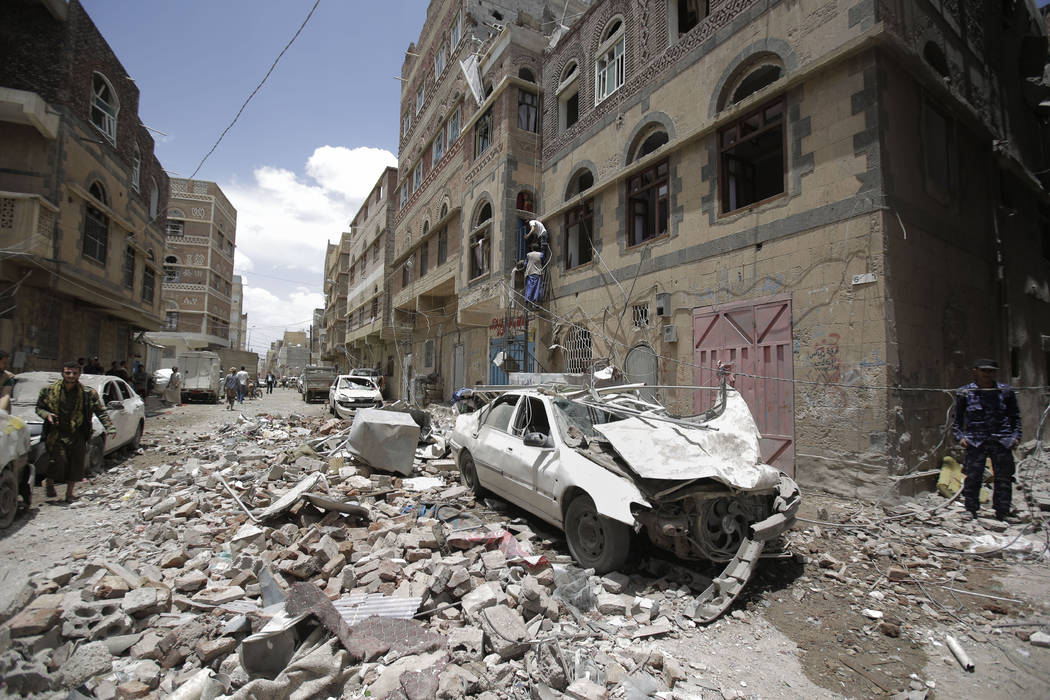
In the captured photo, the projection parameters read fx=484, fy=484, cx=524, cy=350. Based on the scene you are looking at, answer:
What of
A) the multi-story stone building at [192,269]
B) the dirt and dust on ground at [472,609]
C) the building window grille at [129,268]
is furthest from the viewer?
the multi-story stone building at [192,269]

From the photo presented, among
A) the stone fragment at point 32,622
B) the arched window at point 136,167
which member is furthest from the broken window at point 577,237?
the arched window at point 136,167

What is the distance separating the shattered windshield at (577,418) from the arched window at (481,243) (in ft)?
34.6

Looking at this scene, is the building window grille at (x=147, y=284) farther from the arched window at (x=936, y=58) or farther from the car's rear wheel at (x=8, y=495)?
the arched window at (x=936, y=58)

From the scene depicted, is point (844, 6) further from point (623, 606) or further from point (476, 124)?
point (476, 124)

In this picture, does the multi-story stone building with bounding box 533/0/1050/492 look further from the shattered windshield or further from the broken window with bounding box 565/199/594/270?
the shattered windshield

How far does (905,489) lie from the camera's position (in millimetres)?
6645

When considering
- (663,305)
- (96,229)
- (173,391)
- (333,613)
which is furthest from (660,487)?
(173,391)

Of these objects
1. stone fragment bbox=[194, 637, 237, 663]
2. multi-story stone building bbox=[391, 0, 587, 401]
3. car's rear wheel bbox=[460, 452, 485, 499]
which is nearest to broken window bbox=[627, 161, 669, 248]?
multi-story stone building bbox=[391, 0, 587, 401]

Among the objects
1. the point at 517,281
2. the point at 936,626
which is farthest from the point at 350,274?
the point at 936,626

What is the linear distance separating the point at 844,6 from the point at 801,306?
14.8 feet

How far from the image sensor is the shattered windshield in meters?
5.25

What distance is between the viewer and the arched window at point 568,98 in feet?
→ 45.8

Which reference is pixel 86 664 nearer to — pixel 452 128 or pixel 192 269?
pixel 452 128

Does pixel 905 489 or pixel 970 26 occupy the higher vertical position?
pixel 970 26
